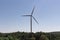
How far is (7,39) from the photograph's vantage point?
68.9 m

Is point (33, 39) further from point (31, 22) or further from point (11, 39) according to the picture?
point (11, 39)

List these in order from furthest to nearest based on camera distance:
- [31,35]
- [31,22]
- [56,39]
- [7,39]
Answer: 1. [56,39]
2. [7,39]
3. [31,35]
4. [31,22]

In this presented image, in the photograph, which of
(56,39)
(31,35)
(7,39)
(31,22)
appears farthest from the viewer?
(56,39)

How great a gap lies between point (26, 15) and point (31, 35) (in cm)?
498

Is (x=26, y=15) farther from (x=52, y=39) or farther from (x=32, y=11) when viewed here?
(x=52, y=39)

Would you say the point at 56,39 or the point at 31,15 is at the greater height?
the point at 31,15

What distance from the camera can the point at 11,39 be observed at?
235 ft

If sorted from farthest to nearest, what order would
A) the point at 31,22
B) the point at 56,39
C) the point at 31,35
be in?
the point at 56,39 < the point at 31,35 < the point at 31,22

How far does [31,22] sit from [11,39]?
2684 cm

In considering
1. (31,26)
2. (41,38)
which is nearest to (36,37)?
(41,38)

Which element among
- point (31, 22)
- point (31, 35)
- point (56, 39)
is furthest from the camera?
point (56, 39)

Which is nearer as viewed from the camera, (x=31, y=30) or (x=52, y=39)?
(x=31, y=30)

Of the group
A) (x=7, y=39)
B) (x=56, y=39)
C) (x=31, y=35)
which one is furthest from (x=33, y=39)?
(x=56, y=39)

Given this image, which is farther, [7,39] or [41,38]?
[7,39]
